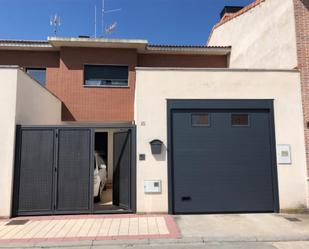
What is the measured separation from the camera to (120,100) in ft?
44.2

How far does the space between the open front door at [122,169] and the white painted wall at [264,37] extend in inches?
213

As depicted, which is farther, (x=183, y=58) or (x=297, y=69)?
(x=183, y=58)

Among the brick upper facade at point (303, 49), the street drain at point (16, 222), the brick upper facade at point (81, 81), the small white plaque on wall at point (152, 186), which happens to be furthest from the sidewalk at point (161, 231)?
the brick upper facade at point (81, 81)

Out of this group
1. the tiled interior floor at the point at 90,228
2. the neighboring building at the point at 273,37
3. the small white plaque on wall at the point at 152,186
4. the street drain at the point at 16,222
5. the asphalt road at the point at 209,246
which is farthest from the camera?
the neighboring building at the point at 273,37

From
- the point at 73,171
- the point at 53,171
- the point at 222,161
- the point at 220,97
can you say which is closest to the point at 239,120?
the point at 220,97

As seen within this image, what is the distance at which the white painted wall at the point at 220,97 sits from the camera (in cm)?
873

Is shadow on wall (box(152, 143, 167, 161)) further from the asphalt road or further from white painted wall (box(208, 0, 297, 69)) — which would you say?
white painted wall (box(208, 0, 297, 69))

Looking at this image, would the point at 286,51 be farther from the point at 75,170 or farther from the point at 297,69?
the point at 75,170

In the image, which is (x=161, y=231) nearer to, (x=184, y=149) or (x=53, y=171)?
(x=184, y=149)

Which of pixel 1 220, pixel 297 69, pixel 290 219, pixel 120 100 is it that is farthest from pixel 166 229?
pixel 120 100

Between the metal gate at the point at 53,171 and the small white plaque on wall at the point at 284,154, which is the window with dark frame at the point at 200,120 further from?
the metal gate at the point at 53,171

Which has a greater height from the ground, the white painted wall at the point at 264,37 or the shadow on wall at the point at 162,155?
the white painted wall at the point at 264,37

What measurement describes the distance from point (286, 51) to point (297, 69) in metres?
0.84

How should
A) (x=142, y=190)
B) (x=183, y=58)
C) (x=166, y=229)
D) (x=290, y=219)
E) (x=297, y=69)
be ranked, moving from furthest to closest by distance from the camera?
(x=183, y=58), (x=297, y=69), (x=142, y=190), (x=290, y=219), (x=166, y=229)
